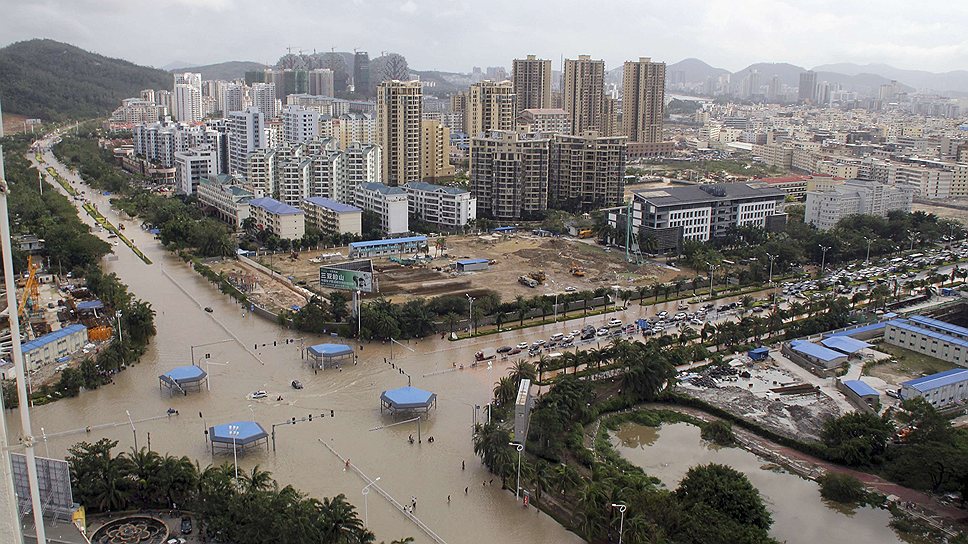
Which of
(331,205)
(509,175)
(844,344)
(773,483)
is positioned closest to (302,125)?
(509,175)

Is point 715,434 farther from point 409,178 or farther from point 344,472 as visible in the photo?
point 409,178

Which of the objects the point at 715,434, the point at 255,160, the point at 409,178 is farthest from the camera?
the point at 409,178

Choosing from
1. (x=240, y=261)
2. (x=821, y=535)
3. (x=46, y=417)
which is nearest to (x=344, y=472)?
(x=46, y=417)

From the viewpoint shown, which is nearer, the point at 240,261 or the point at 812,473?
the point at 812,473

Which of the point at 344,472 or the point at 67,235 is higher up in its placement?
the point at 67,235

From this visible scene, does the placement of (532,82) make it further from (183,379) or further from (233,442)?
(233,442)

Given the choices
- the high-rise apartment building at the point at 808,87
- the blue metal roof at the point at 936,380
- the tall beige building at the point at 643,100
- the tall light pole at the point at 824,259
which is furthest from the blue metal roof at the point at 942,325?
the high-rise apartment building at the point at 808,87

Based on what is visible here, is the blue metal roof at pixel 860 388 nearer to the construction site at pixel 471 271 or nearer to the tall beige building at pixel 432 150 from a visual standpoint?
the construction site at pixel 471 271

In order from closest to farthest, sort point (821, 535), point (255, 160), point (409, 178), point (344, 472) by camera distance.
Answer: point (821, 535) → point (344, 472) → point (255, 160) → point (409, 178)

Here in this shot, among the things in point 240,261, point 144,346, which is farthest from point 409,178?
point 144,346
